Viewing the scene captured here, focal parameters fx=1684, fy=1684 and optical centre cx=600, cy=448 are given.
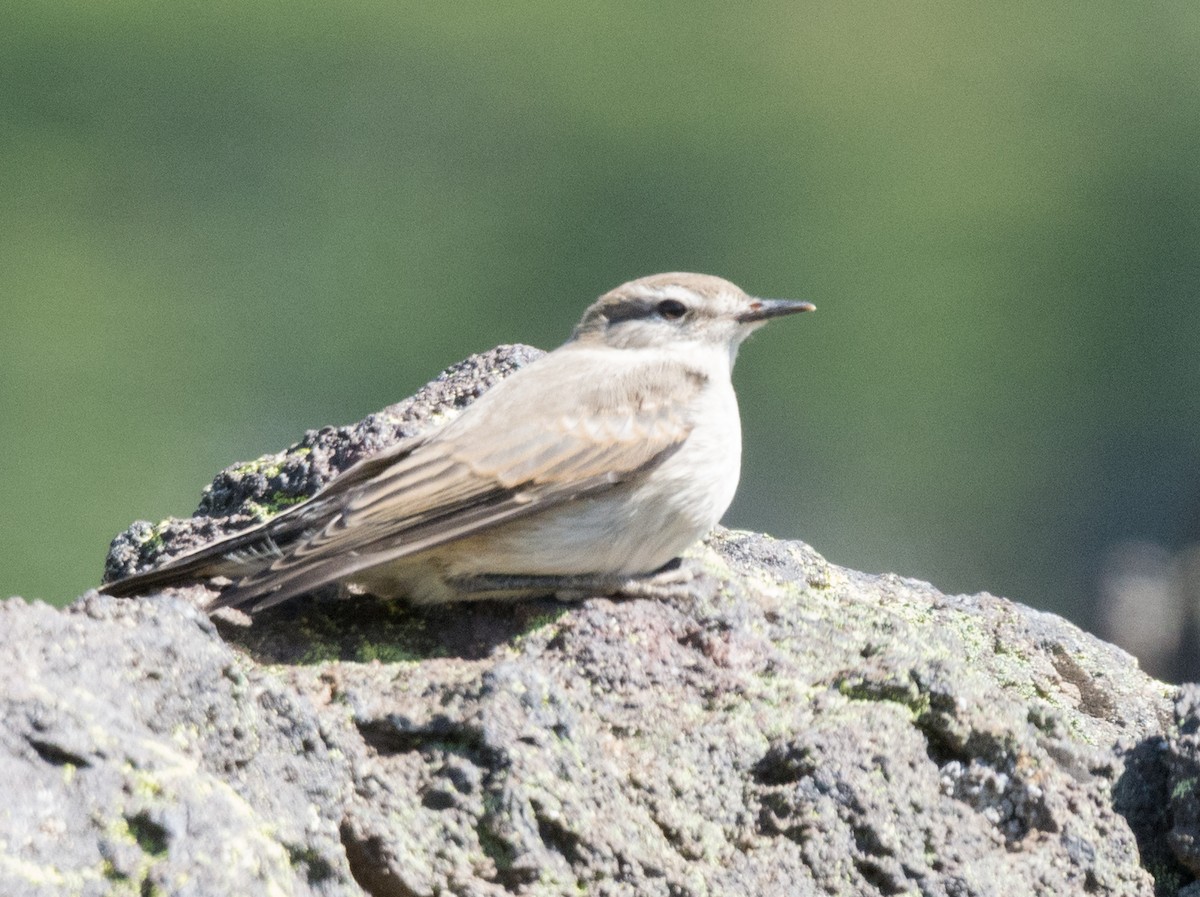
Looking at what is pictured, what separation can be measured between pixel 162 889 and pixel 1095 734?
266 cm

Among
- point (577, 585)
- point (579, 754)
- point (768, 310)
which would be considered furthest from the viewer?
point (768, 310)

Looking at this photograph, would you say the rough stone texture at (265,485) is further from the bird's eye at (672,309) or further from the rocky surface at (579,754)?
the bird's eye at (672,309)

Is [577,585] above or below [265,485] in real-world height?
below

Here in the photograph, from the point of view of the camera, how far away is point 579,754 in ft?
12.3

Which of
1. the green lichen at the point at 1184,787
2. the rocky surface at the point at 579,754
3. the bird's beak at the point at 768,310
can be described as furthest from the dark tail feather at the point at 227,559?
the green lichen at the point at 1184,787

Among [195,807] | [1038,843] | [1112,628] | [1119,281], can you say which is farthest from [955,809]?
[1119,281]

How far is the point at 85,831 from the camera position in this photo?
2967mm

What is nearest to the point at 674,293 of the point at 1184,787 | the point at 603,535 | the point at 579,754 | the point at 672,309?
the point at 672,309

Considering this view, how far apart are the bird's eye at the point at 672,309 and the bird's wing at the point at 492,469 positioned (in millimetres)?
576

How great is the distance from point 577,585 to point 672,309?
161cm

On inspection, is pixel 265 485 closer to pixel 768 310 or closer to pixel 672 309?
pixel 672 309

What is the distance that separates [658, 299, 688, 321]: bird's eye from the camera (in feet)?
19.8

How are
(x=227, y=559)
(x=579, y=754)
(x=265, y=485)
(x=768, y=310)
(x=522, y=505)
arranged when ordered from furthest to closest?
(x=768, y=310) < (x=265, y=485) < (x=522, y=505) < (x=227, y=559) < (x=579, y=754)

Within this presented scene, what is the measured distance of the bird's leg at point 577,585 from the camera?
4.65 m
